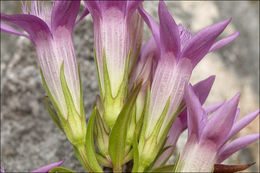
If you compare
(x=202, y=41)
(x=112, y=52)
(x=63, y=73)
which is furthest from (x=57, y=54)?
(x=202, y=41)

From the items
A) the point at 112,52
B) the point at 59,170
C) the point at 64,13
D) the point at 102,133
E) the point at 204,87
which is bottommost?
the point at 59,170

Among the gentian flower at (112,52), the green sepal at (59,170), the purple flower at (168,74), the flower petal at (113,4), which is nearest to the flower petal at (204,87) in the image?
the purple flower at (168,74)

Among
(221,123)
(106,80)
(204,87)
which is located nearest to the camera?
(221,123)

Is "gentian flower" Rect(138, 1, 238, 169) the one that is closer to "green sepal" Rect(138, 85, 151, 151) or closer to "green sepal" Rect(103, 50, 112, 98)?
"green sepal" Rect(138, 85, 151, 151)

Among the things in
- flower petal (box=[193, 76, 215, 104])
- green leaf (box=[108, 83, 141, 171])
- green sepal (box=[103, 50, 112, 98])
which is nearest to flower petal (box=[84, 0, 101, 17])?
green sepal (box=[103, 50, 112, 98])

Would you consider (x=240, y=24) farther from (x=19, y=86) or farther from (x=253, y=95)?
(x=19, y=86)

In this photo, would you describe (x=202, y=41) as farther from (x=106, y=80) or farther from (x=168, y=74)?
(x=106, y=80)

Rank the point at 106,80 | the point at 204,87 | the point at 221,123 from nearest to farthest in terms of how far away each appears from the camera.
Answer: the point at 221,123, the point at 106,80, the point at 204,87
